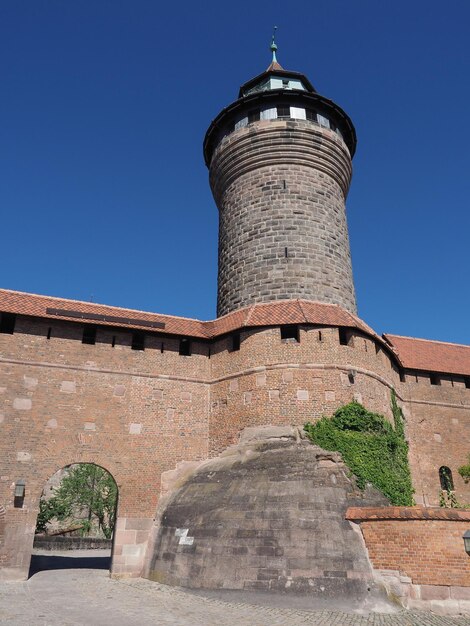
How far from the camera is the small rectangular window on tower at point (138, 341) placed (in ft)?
57.6

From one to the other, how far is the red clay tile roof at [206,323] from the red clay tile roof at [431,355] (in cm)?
415

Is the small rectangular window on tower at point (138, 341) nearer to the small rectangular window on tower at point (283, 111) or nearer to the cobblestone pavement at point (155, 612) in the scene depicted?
the cobblestone pavement at point (155, 612)

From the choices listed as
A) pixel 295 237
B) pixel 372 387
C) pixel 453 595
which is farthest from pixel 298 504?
pixel 295 237

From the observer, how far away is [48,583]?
1368 cm

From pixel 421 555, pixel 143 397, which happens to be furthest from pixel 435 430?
pixel 143 397

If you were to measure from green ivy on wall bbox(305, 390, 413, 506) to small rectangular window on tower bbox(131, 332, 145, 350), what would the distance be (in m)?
6.75

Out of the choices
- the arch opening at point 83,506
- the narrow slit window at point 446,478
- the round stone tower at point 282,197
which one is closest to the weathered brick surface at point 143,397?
the round stone tower at point 282,197

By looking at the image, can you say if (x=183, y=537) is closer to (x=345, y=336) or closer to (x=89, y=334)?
(x=89, y=334)

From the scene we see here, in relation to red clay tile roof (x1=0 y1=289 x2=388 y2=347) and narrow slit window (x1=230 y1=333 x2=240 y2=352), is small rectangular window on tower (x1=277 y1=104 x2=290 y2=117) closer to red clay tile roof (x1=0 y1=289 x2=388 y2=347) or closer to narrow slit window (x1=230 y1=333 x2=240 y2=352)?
red clay tile roof (x1=0 y1=289 x2=388 y2=347)

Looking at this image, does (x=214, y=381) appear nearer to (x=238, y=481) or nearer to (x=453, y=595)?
(x=238, y=481)

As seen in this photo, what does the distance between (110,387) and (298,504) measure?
762 centimetres

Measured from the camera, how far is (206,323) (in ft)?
60.7

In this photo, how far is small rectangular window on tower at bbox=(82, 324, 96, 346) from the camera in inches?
669

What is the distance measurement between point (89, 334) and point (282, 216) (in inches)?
332
